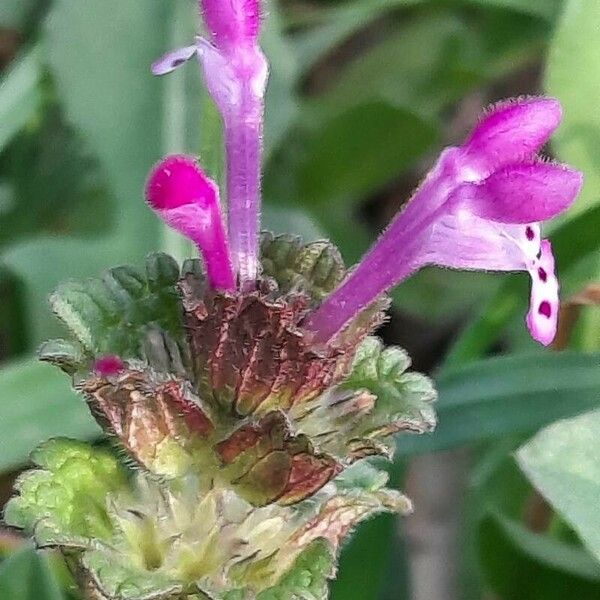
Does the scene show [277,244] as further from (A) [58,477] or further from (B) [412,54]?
(B) [412,54]

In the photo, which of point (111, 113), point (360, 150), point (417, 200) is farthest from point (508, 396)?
point (360, 150)

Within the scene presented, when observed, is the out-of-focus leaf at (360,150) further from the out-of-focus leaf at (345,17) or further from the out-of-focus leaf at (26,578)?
the out-of-focus leaf at (26,578)

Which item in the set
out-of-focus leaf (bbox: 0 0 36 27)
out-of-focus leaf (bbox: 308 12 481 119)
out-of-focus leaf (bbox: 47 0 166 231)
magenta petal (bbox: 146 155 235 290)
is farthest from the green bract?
out-of-focus leaf (bbox: 308 12 481 119)

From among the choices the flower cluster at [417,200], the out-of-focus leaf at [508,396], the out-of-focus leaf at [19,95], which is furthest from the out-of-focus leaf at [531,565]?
the out-of-focus leaf at [19,95]

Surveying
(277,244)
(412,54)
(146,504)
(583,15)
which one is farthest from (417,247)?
(412,54)

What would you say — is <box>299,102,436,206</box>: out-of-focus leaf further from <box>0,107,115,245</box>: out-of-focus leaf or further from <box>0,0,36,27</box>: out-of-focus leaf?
<box>0,0,36,27</box>: out-of-focus leaf

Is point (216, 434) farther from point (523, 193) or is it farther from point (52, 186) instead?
point (52, 186)
